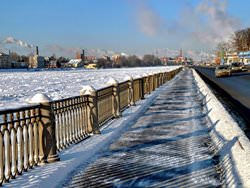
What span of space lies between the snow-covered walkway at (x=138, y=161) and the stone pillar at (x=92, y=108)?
1.49 feet

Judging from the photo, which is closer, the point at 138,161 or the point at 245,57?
the point at 138,161

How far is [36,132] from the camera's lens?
684 cm

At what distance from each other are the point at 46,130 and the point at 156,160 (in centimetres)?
231

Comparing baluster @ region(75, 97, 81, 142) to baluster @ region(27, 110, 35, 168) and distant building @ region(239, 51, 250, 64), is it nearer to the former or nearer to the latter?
baluster @ region(27, 110, 35, 168)

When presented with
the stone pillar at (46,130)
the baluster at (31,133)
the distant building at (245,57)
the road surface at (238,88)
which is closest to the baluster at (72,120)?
the stone pillar at (46,130)

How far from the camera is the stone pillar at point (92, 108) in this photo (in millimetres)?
9828

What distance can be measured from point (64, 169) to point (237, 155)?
11.3 ft

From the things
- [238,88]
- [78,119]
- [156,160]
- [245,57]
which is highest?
[245,57]

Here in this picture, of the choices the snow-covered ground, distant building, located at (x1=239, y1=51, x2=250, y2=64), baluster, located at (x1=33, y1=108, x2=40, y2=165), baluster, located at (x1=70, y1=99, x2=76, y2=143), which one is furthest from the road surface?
distant building, located at (x1=239, y1=51, x2=250, y2=64)

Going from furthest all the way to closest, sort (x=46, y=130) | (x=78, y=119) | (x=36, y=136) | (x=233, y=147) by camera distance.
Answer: (x=78, y=119) → (x=233, y=147) → (x=46, y=130) → (x=36, y=136)

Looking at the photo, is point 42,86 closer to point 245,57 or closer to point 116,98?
point 116,98

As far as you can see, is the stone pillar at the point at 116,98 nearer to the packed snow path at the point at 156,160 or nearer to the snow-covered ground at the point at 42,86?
the packed snow path at the point at 156,160

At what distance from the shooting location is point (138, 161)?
23.3 ft

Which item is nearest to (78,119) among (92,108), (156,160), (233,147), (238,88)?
(92,108)
